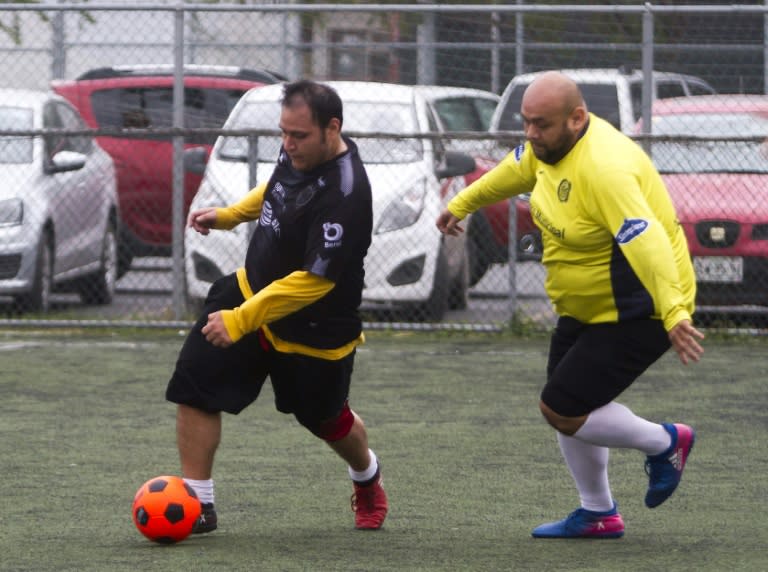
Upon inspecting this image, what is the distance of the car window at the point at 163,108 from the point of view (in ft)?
41.6

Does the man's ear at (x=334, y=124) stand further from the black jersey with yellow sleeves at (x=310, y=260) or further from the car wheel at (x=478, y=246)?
the car wheel at (x=478, y=246)

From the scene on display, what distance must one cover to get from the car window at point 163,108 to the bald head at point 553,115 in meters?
7.01

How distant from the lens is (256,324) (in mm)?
5695

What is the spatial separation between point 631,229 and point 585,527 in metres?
1.19

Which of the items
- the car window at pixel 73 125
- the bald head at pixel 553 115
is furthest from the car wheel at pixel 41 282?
the bald head at pixel 553 115

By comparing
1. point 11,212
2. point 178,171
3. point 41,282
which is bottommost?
point 41,282

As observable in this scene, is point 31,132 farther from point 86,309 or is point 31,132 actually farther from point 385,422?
point 385,422

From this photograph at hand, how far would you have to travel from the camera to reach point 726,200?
11.8 metres

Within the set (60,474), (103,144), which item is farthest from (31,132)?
(60,474)

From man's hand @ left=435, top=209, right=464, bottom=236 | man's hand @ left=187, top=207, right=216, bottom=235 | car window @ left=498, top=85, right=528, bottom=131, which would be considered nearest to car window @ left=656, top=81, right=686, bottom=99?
car window @ left=498, top=85, right=528, bottom=131

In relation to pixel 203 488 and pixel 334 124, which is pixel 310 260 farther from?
pixel 203 488

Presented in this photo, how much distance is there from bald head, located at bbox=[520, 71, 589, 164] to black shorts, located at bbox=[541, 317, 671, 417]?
0.64m

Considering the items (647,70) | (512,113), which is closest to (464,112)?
(512,113)

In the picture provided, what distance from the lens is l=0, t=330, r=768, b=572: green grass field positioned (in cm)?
575
